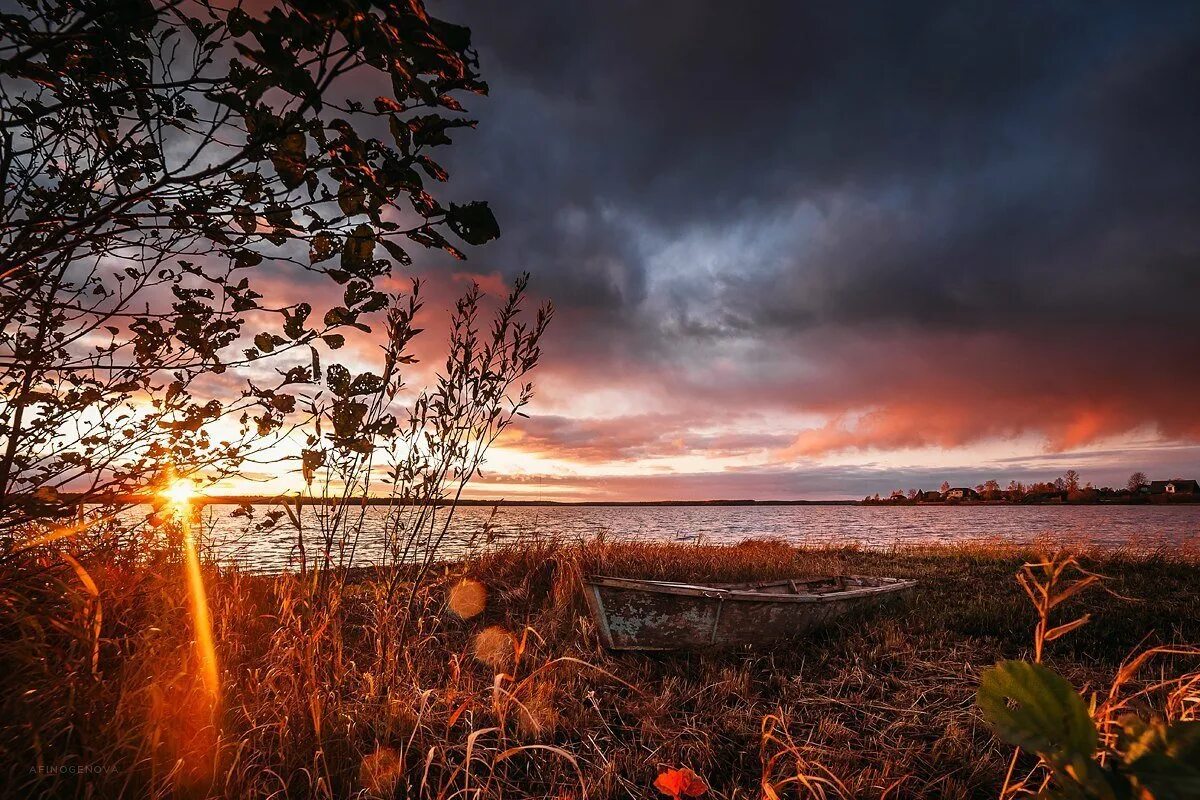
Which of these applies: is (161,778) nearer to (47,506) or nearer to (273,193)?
(47,506)

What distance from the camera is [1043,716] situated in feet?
2.64

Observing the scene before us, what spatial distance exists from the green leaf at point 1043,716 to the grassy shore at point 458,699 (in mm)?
1315

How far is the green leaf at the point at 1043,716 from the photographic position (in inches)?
29.8

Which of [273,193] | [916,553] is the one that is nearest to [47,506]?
[273,193]

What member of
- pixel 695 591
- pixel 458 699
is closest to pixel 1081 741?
pixel 458 699

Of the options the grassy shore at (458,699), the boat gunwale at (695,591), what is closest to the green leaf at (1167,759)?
the grassy shore at (458,699)

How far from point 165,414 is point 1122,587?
1346cm

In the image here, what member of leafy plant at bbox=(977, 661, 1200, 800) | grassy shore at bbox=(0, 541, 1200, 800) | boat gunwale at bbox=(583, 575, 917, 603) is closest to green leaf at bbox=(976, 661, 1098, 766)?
leafy plant at bbox=(977, 661, 1200, 800)

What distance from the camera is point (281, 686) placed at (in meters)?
3.53

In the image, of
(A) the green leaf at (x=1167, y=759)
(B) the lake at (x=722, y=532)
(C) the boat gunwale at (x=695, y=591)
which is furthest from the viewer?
(B) the lake at (x=722, y=532)

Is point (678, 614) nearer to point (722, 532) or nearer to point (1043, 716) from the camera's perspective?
point (1043, 716)

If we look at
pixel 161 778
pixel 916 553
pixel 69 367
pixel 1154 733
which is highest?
pixel 69 367

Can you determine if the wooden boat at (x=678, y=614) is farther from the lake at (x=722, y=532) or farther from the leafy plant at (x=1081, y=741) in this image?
the leafy plant at (x=1081, y=741)

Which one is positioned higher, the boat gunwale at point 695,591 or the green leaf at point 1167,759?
the green leaf at point 1167,759
